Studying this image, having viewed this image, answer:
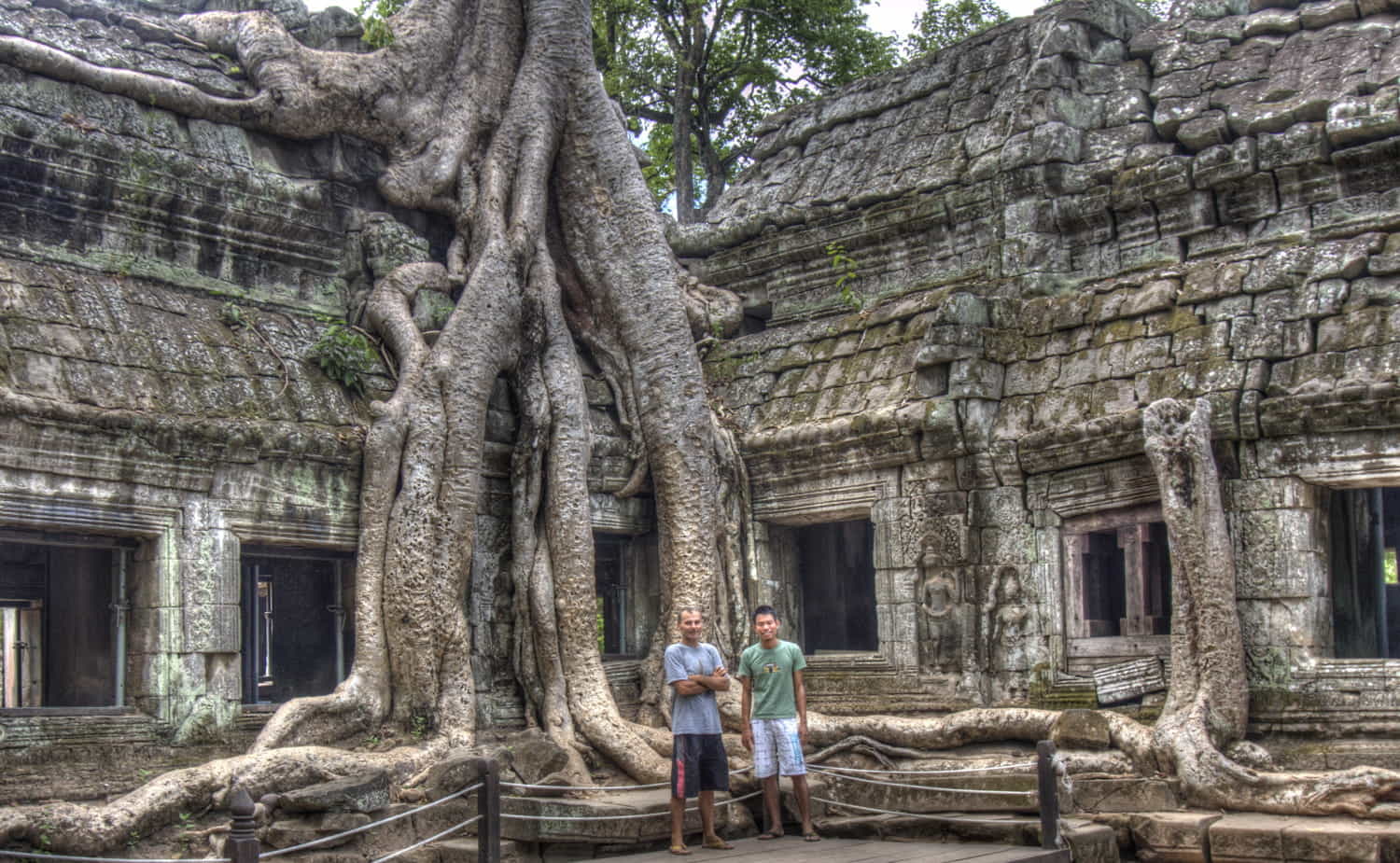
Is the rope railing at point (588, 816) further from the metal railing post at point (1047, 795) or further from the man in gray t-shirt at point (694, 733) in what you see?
Answer: the metal railing post at point (1047, 795)

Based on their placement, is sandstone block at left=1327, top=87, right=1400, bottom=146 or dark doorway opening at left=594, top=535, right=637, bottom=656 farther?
dark doorway opening at left=594, top=535, right=637, bottom=656

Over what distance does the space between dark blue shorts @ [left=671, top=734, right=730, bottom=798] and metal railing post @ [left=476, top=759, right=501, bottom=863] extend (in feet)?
2.79

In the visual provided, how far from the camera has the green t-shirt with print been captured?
24.3ft

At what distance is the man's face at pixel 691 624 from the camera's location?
23.3 ft

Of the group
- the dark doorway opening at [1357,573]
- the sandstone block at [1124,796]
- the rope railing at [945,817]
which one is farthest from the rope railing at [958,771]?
the dark doorway opening at [1357,573]

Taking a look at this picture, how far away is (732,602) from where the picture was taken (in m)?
9.95

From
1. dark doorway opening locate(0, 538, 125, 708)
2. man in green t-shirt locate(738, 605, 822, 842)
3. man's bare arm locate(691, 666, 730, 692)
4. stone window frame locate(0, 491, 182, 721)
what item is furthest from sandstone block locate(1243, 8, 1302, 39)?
dark doorway opening locate(0, 538, 125, 708)

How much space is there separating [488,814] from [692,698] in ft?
3.63

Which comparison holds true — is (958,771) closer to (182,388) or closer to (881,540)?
(881,540)

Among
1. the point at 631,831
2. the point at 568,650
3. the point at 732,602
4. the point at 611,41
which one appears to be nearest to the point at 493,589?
the point at 568,650

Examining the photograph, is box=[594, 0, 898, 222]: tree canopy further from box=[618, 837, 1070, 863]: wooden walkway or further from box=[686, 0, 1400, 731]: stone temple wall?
box=[618, 837, 1070, 863]: wooden walkway

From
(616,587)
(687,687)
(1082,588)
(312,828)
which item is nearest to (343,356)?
(616,587)

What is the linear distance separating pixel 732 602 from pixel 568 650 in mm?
1226

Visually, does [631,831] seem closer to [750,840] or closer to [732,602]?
[750,840]
